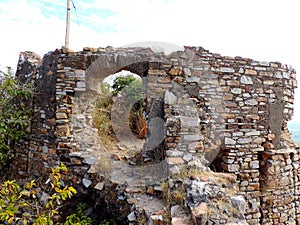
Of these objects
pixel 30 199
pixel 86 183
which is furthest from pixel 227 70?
pixel 30 199

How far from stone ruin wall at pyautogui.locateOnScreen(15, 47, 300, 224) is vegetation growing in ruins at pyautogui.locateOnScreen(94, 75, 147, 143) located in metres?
1.59

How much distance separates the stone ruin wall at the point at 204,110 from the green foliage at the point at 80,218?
48 cm

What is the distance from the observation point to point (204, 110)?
4473 millimetres

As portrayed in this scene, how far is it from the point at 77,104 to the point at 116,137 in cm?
222

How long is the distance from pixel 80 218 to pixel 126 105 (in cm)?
430

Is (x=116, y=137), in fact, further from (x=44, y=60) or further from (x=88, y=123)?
(x=44, y=60)

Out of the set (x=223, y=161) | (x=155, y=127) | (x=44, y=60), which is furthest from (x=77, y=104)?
(x=223, y=161)

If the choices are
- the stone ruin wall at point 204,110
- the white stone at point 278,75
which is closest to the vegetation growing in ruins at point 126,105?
the stone ruin wall at point 204,110

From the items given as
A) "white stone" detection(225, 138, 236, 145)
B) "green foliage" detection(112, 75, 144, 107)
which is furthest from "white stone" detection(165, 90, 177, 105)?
"green foliage" detection(112, 75, 144, 107)

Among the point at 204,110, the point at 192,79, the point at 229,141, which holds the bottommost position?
the point at 229,141

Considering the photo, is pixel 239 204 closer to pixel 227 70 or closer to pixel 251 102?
pixel 251 102

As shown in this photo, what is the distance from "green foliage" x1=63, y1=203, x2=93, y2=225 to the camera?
12.6 feet

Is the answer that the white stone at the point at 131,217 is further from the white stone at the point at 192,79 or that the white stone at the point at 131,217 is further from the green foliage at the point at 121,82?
the green foliage at the point at 121,82

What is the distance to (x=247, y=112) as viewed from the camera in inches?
183
